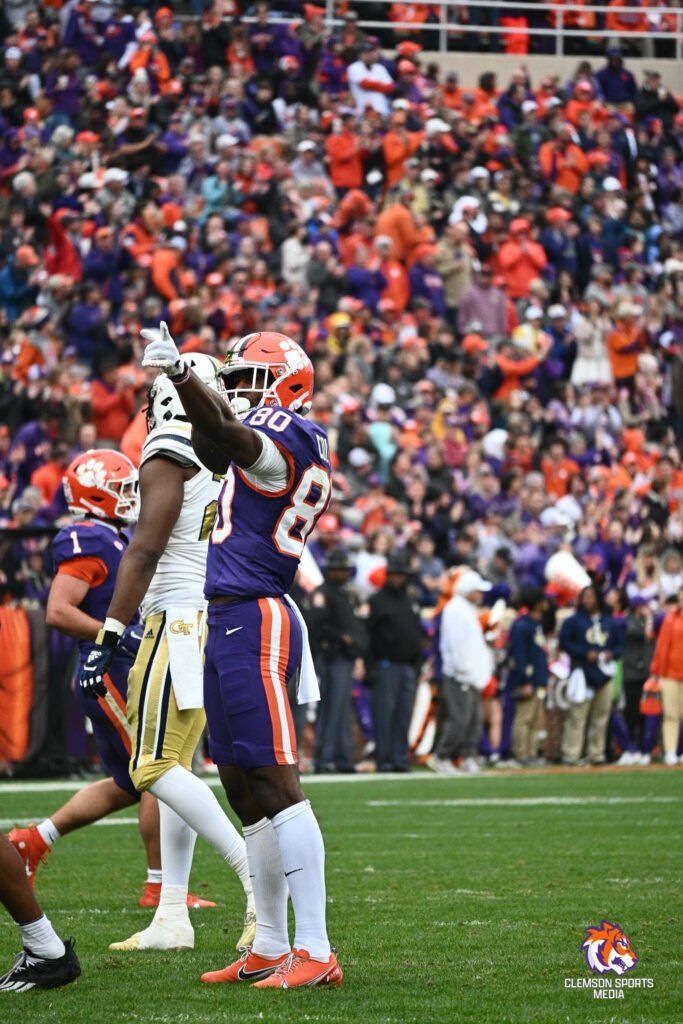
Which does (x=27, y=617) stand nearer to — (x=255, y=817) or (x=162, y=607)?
(x=162, y=607)

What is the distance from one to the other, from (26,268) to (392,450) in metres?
4.03

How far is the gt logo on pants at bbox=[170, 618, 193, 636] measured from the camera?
5.99m

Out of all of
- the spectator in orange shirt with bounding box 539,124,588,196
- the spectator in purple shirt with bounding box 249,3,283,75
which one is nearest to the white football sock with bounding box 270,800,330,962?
the spectator in purple shirt with bounding box 249,3,283,75

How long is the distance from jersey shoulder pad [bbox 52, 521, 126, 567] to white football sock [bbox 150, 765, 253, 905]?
118 centimetres

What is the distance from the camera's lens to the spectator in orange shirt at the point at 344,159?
798 inches

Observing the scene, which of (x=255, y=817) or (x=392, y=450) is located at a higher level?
(x=255, y=817)

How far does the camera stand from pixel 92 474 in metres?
6.89

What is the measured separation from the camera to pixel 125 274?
16.8 meters

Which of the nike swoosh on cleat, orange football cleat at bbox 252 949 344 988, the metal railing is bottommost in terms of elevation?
the nike swoosh on cleat

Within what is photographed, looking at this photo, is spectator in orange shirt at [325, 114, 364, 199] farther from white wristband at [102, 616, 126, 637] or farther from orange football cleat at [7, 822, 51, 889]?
white wristband at [102, 616, 126, 637]

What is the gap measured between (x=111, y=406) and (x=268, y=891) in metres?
10.2

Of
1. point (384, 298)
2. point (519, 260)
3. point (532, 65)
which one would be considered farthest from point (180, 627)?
point (532, 65)

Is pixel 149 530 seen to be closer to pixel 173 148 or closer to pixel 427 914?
pixel 427 914

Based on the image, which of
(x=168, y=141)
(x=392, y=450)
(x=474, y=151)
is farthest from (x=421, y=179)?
(x=392, y=450)
